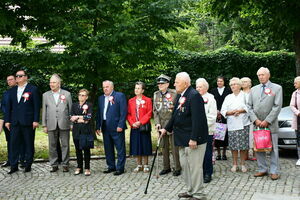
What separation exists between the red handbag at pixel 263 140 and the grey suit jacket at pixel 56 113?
4052mm

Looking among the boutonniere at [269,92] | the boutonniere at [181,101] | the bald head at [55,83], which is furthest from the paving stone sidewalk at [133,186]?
the bald head at [55,83]

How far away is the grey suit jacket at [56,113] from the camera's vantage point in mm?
9953

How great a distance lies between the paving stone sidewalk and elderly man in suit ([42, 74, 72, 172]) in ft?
1.38

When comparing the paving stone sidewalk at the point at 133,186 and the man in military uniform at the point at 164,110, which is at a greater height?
the man in military uniform at the point at 164,110

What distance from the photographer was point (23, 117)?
9.92 m

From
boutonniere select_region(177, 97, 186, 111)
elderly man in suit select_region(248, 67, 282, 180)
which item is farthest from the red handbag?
boutonniere select_region(177, 97, 186, 111)

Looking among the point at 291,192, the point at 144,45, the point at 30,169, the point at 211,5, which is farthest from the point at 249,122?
the point at 211,5

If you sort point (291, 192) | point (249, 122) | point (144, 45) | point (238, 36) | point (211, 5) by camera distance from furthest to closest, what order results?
1. point (238, 36)
2. point (211, 5)
3. point (144, 45)
4. point (249, 122)
5. point (291, 192)

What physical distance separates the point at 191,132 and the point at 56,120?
390 centimetres

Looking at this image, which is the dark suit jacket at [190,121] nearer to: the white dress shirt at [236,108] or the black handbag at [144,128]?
the black handbag at [144,128]

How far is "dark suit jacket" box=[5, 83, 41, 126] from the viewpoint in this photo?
9.95m

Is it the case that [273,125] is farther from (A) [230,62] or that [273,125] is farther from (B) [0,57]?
(B) [0,57]

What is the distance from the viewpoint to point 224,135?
413 inches

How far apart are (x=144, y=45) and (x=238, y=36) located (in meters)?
15.1
